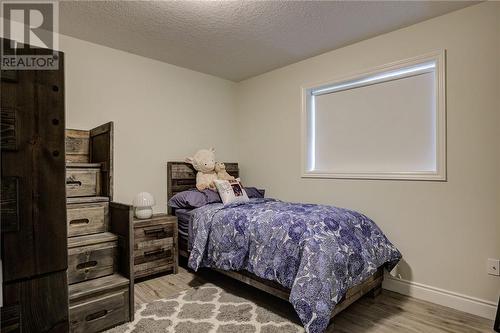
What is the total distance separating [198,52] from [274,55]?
2.74 ft

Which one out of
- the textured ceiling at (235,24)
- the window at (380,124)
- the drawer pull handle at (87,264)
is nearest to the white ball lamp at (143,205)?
the drawer pull handle at (87,264)

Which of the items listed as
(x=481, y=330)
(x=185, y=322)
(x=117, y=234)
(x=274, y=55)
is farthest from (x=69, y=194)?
(x=481, y=330)

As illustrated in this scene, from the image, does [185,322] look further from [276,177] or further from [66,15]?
[66,15]

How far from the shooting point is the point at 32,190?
23.0 inches

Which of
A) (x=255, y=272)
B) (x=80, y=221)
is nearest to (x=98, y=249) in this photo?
(x=80, y=221)

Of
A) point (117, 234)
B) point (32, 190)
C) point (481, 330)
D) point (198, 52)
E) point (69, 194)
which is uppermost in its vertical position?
point (198, 52)

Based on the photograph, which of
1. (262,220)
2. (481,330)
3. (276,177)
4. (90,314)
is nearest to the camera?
(90,314)

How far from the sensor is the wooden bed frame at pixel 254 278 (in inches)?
82.1

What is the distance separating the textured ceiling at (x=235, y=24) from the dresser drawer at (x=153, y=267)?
2173 mm

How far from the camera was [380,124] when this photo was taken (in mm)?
2828

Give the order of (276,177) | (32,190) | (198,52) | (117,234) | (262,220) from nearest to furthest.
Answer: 1. (32,190)
2. (117,234)
3. (262,220)
4. (198,52)
5. (276,177)

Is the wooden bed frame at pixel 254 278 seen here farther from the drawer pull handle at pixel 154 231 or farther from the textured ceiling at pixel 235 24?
the textured ceiling at pixel 235 24

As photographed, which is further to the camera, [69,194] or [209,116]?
[209,116]

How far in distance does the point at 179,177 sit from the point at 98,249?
5.34ft
